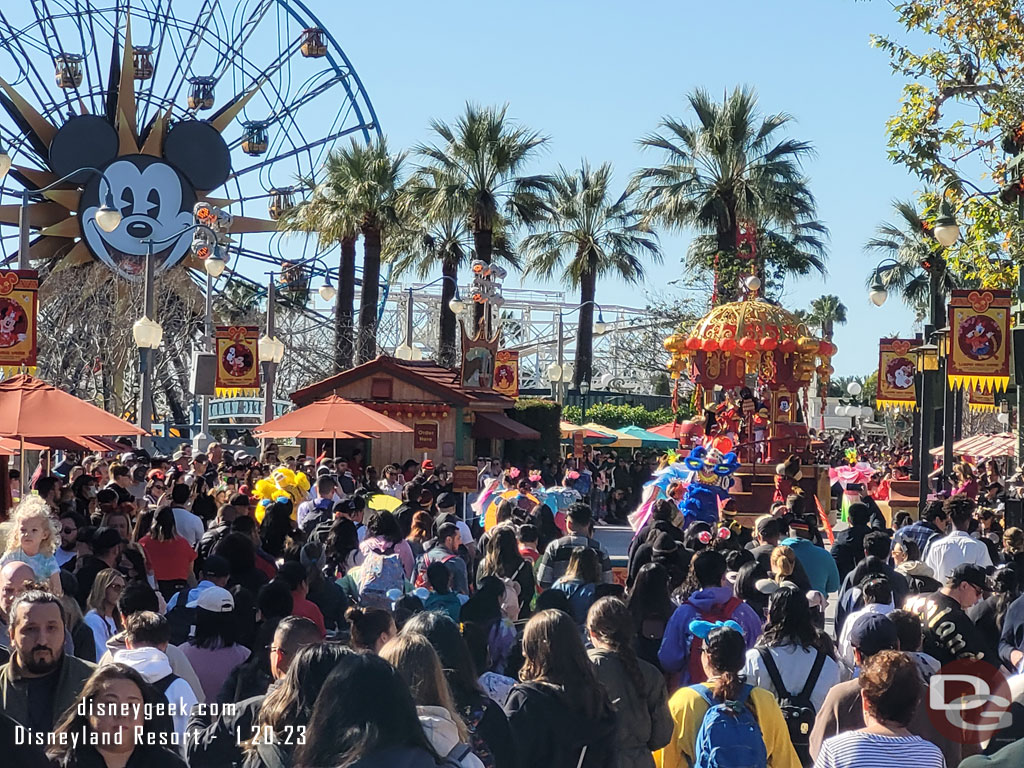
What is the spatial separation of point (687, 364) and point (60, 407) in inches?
709

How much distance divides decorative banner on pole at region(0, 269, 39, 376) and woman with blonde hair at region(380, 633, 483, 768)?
14787 millimetres

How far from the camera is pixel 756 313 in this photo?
1098 inches

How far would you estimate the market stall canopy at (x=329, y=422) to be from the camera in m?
18.4

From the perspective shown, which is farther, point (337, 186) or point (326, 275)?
point (326, 275)

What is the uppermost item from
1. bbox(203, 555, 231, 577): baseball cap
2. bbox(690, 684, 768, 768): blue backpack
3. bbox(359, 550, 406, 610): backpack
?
bbox(203, 555, 231, 577): baseball cap

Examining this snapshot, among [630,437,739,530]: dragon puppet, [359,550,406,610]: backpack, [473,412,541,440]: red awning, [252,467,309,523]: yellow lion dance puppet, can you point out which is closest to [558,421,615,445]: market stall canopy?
[473,412,541,440]: red awning

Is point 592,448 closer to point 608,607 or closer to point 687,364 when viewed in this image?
point 687,364

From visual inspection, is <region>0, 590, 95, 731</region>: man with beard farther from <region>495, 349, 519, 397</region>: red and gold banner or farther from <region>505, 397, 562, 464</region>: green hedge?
<region>495, 349, 519, 397</region>: red and gold banner

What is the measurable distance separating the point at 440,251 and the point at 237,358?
12891 millimetres

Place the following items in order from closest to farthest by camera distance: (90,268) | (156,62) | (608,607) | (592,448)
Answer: (608,607) < (592,448) < (90,268) < (156,62)

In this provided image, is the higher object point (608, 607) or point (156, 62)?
point (156, 62)

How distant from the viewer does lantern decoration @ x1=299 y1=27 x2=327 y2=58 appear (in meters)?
52.1

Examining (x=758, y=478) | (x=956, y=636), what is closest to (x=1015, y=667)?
(x=956, y=636)

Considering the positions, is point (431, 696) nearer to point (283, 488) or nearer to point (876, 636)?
point (876, 636)
